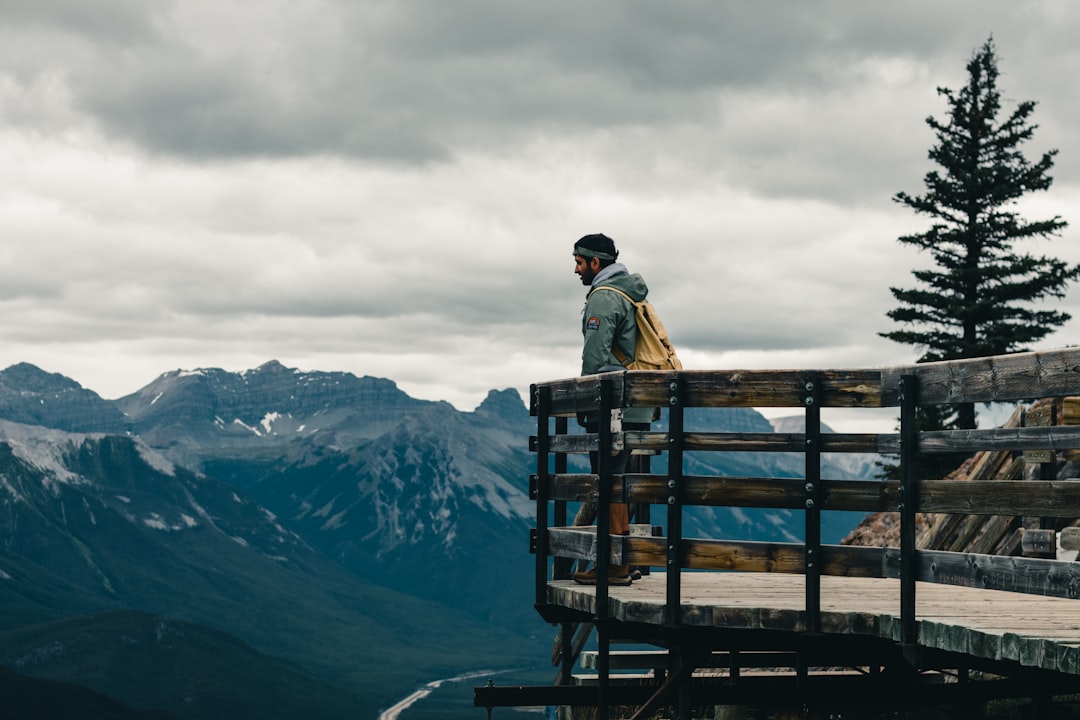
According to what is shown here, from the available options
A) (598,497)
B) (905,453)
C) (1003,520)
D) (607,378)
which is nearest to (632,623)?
(598,497)

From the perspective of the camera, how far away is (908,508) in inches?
443

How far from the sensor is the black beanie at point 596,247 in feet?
48.4

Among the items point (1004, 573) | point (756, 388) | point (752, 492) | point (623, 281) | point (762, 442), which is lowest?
point (1004, 573)

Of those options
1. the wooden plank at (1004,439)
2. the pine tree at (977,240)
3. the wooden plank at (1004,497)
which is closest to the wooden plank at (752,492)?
the wooden plank at (1004,497)

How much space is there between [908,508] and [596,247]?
4.87 metres

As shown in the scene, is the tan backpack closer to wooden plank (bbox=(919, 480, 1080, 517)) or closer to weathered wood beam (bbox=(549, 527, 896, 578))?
weathered wood beam (bbox=(549, 527, 896, 578))

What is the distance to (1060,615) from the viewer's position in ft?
39.7

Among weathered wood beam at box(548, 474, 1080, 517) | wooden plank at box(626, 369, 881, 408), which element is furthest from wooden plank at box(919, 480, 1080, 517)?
wooden plank at box(626, 369, 881, 408)

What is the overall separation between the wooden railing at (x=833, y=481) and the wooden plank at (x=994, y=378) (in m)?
0.01

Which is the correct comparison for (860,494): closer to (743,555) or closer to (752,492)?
(752,492)

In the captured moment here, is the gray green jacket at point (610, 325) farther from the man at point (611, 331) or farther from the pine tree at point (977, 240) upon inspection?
the pine tree at point (977, 240)

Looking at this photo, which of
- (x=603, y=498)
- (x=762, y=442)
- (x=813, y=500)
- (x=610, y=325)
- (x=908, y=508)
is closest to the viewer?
(x=908, y=508)

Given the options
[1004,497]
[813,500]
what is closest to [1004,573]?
[1004,497]

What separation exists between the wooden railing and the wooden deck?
9.1 inches
